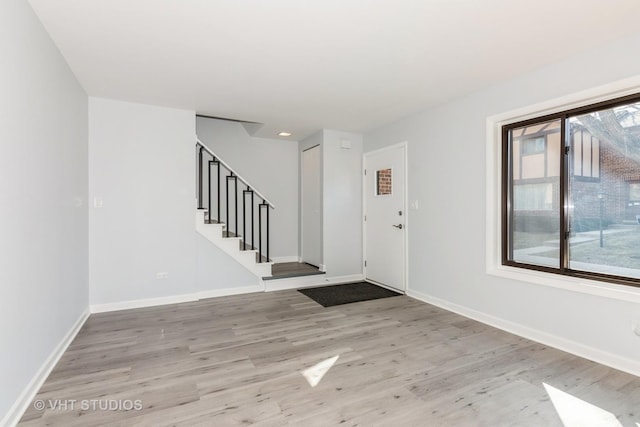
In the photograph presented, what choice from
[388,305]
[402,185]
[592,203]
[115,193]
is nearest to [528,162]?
[592,203]

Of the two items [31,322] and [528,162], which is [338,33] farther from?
[31,322]

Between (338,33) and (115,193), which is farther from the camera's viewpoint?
(115,193)

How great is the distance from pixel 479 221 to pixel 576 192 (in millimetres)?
925

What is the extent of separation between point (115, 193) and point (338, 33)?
3273 mm

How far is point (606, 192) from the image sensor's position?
2.72 m

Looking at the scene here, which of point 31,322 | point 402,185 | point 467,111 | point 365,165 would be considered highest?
point 467,111

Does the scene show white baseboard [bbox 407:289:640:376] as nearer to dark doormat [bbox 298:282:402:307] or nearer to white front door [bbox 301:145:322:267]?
dark doormat [bbox 298:282:402:307]

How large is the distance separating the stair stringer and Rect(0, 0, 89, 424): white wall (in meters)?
1.48

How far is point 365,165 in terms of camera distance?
5.60 metres

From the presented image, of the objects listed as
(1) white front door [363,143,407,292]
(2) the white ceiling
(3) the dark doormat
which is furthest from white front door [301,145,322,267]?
(2) the white ceiling

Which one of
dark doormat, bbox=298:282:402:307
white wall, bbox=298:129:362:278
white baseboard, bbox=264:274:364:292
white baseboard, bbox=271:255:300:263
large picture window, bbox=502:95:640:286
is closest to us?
large picture window, bbox=502:95:640:286

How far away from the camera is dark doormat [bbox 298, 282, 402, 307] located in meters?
4.39

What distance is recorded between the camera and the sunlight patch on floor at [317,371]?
7.70ft

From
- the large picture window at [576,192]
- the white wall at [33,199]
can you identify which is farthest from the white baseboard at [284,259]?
the large picture window at [576,192]
